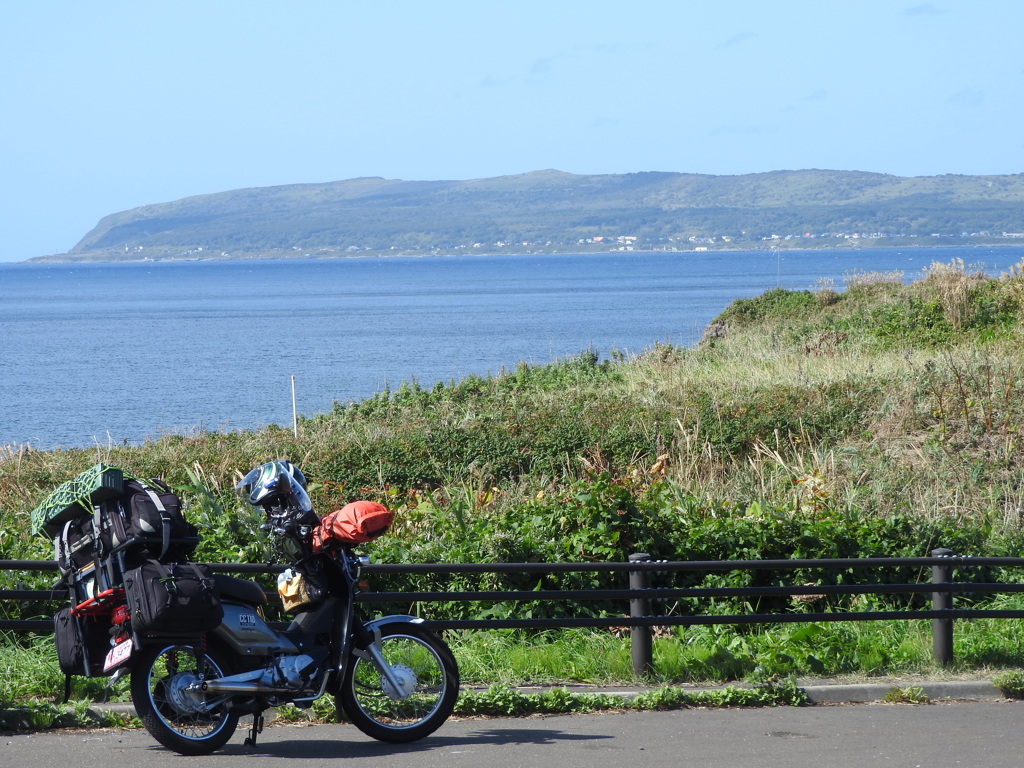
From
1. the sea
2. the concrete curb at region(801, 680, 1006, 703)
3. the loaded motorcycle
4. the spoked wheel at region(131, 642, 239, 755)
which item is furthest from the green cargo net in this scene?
the sea

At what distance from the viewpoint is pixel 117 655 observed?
574 cm

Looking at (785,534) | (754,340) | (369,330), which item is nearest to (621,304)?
(369,330)

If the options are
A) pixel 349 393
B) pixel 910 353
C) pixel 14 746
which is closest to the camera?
pixel 14 746

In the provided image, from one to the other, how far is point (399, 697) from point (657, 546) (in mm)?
4060

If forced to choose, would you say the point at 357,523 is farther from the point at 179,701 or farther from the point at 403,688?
the point at 179,701

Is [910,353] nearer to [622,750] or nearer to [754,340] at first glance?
[754,340]

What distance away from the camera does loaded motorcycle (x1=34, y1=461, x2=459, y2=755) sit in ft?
19.4

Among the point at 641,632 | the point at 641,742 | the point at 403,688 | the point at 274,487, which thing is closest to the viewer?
the point at 274,487

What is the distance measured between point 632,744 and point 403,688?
1305 millimetres

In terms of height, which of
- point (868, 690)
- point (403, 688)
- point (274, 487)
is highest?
point (274, 487)

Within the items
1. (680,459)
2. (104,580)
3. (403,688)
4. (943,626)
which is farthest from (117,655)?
(680,459)

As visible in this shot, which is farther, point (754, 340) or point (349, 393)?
point (349, 393)

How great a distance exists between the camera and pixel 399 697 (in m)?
6.35

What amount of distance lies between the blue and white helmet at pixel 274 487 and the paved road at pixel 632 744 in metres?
1.33
